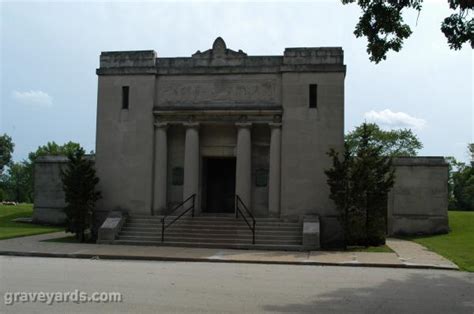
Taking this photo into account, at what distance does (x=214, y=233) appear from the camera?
21.3 metres

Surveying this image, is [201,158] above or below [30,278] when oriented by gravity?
above

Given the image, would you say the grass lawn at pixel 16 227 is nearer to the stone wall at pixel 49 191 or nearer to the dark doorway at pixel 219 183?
the stone wall at pixel 49 191

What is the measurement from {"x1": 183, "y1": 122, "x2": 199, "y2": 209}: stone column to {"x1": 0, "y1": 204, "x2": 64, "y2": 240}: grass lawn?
24.2 feet

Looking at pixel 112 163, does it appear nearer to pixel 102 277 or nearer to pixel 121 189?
pixel 121 189

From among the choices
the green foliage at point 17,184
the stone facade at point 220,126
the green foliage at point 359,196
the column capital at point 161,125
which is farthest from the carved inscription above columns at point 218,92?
the green foliage at point 17,184

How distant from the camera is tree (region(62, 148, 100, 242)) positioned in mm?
22234

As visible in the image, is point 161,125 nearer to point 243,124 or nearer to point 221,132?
point 221,132

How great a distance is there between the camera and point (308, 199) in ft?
74.5

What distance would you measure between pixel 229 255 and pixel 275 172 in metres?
6.34

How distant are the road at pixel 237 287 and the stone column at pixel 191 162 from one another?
8.17m

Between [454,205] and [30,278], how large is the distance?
70730 mm

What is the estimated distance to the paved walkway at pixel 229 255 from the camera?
637 inches

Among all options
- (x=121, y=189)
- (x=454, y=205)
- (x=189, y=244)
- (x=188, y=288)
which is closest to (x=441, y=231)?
(x=189, y=244)

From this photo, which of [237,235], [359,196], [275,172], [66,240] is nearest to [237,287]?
[237,235]
